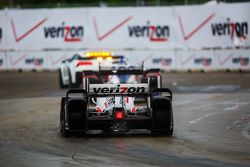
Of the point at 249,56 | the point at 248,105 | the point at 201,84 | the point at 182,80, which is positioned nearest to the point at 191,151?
the point at 248,105

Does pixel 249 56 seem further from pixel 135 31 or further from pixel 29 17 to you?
pixel 29 17

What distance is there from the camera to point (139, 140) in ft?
51.1

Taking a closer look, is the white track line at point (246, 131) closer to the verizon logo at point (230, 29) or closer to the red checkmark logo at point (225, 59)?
the red checkmark logo at point (225, 59)

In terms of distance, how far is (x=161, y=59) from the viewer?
4547 centimetres

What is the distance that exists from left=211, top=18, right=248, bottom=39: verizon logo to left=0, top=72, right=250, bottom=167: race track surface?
17.0m

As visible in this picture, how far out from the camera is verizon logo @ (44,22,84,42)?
4703 cm

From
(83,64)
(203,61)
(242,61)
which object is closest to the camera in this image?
(83,64)

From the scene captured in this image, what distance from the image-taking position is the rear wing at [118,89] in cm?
1717

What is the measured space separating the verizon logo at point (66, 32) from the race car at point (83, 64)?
1479cm

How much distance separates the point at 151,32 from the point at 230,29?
417 cm

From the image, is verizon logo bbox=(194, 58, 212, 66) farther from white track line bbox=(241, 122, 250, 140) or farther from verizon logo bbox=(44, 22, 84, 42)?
white track line bbox=(241, 122, 250, 140)

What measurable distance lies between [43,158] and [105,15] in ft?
111

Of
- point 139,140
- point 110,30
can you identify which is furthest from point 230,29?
Answer: point 139,140

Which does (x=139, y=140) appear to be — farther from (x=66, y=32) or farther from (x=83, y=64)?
(x=66, y=32)
